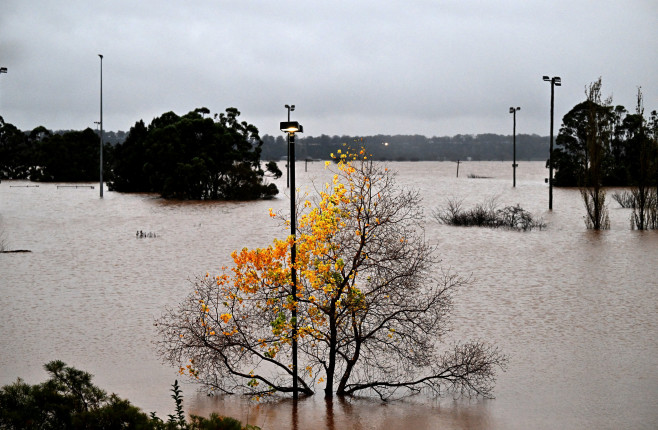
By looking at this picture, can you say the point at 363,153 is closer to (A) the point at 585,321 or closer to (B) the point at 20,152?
(A) the point at 585,321


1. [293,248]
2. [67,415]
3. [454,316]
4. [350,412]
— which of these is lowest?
[350,412]

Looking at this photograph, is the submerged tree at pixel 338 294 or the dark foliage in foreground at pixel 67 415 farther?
the submerged tree at pixel 338 294

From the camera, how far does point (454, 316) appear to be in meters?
17.1

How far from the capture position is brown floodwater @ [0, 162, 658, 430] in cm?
1095

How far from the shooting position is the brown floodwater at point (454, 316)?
35.9 ft

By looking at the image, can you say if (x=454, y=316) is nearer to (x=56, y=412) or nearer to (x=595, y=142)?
(x=56, y=412)

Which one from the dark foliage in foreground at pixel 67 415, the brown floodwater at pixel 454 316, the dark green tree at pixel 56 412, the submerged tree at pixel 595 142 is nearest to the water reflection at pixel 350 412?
the brown floodwater at pixel 454 316

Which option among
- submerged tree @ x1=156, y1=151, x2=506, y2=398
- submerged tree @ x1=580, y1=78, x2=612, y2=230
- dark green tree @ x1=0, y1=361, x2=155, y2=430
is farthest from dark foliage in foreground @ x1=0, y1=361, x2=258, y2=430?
submerged tree @ x1=580, y1=78, x2=612, y2=230

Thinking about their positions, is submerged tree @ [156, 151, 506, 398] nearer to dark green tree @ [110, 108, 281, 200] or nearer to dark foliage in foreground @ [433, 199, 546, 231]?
dark foliage in foreground @ [433, 199, 546, 231]

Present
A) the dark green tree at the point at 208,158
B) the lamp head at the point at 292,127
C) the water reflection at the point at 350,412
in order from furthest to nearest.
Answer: the dark green tree at the point at 208,158 < the lamp head at the point at 292,127 < the water reflection at the point at 350,412

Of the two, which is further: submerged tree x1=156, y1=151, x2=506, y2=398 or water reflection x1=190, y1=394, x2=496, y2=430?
submerged tree x1=156, y1=151, x2=506, y2=398

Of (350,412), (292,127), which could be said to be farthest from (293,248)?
A: (350,412)

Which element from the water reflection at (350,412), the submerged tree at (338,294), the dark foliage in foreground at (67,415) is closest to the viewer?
the dark foliage in foreground at (67,415)

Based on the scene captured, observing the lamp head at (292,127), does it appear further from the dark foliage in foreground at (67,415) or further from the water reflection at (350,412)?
the dark foliage in foreground at (67,415)
